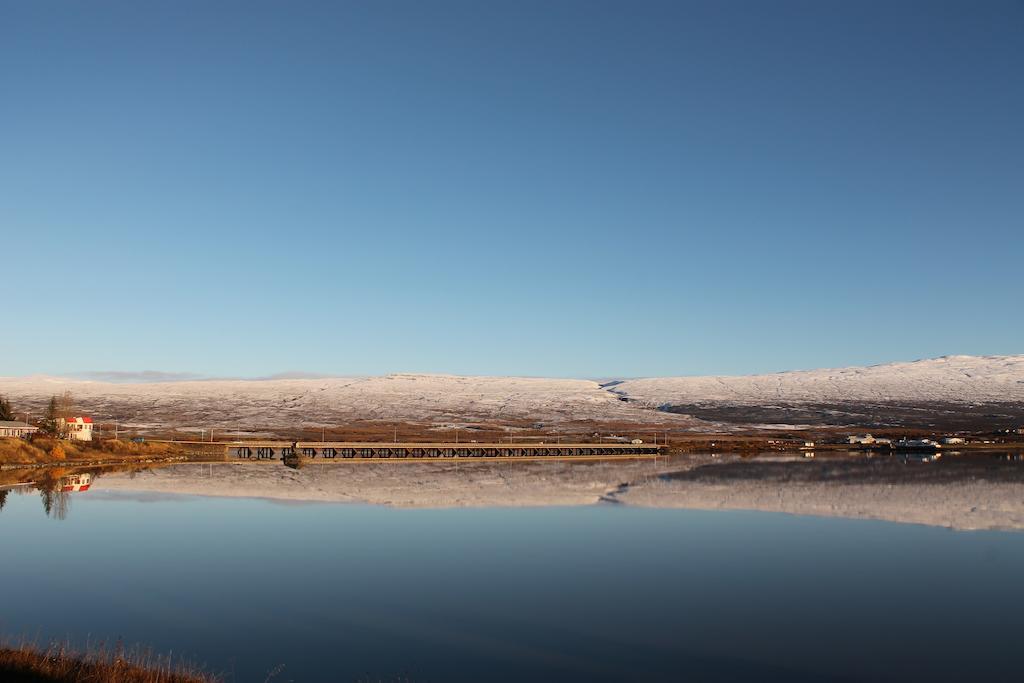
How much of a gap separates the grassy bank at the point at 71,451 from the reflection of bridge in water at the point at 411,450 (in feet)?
19.8

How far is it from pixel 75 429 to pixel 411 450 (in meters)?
26.5

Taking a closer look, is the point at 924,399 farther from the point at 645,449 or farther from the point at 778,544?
the point at 778,544

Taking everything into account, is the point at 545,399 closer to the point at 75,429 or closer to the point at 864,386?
the point at 864,386

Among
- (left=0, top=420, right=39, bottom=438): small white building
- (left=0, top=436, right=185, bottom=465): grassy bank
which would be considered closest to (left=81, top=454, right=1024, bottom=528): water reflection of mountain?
(left=0, top=436, right=185, bottom=465): grassy bank

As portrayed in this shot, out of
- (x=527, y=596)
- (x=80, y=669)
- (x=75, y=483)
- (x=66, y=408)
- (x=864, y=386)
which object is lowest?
(x=75, y=483)

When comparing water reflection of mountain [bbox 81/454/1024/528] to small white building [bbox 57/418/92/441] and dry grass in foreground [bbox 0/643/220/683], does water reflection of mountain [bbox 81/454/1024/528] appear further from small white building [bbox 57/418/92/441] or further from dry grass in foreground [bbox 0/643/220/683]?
dry grass in foreground [bbox 0/643/220/683]

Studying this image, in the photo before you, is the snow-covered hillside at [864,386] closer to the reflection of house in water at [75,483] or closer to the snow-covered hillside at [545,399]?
the snow-covered hillside at [545,399]

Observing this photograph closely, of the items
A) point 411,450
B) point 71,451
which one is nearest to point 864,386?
point 411,450

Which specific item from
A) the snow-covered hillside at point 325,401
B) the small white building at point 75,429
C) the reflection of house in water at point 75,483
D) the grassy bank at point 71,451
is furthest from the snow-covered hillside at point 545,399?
the reflection of house in water at point 75,483

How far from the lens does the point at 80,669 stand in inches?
403

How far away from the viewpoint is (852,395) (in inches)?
5723

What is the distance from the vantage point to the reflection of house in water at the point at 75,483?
36.4 m

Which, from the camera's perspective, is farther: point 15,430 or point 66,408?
point 66,408

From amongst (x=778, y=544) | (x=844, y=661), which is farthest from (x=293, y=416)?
(x=844, y=661)
